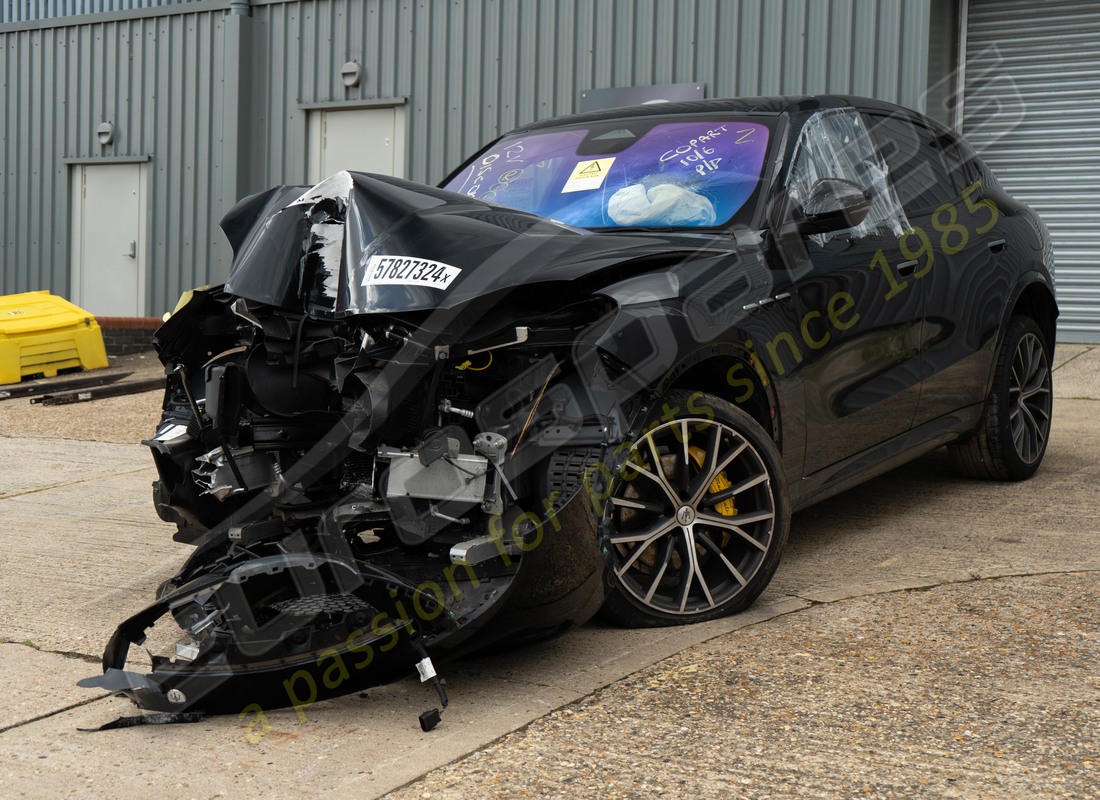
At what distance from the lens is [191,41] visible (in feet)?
48.2

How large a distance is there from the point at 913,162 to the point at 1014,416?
1.38m

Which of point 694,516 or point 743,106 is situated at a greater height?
point 743,106

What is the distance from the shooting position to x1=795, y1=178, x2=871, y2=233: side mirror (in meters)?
4.21

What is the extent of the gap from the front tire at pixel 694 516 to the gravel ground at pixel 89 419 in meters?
5.43

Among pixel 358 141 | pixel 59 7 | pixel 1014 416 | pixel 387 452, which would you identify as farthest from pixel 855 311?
pixel 59 7

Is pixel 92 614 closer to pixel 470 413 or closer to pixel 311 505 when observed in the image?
pixel 311 505

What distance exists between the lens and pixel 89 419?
9.12 metres

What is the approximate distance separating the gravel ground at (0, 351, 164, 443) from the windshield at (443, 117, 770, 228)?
173 inches

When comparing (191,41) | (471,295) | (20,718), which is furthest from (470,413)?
(191,41)

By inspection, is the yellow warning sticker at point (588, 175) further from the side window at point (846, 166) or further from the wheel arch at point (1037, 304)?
the wheel arch at point (1037, 304)

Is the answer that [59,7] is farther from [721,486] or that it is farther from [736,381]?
[721,486]

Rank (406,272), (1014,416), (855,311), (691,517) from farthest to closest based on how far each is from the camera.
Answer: (1014,416) < (855,311) < (691,517) < (406,272)

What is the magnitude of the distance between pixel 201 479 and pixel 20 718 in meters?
0.94

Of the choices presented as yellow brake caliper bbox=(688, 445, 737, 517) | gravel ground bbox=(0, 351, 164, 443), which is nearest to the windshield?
yellow brake caliper bbox=(688, 445, 737, 517)
